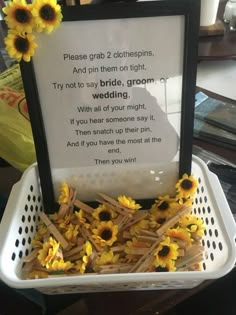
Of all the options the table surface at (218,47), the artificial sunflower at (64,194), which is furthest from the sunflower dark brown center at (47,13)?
the table surface at (218,47)

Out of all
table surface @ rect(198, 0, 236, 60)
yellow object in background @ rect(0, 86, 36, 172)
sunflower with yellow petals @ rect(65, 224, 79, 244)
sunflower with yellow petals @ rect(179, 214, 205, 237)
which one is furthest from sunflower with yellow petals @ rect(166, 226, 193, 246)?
table surface @ rect(198, 0, 236, 60)

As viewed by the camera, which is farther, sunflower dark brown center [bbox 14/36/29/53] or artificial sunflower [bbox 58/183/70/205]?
artificial sunflower [bbox 58/183/70/205]

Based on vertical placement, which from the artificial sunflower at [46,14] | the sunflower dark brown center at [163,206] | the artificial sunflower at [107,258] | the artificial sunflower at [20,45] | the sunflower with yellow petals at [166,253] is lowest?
the artificial sunflower at [107,258]

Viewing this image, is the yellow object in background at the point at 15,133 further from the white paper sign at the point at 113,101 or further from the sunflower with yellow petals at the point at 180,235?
the sunflower with yellow petals at the point at 180,235

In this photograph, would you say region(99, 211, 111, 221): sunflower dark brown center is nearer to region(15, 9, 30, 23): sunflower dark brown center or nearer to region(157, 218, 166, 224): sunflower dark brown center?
region(157, 218, 166, 224): sunflower dark brown center

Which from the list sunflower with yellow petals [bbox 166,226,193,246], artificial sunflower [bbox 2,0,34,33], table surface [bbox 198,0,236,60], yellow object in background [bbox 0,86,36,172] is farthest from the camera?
table surface [bbox 198,0,236,60]

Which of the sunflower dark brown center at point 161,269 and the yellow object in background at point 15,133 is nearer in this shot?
the sunflower dark brown center at point 161,269
